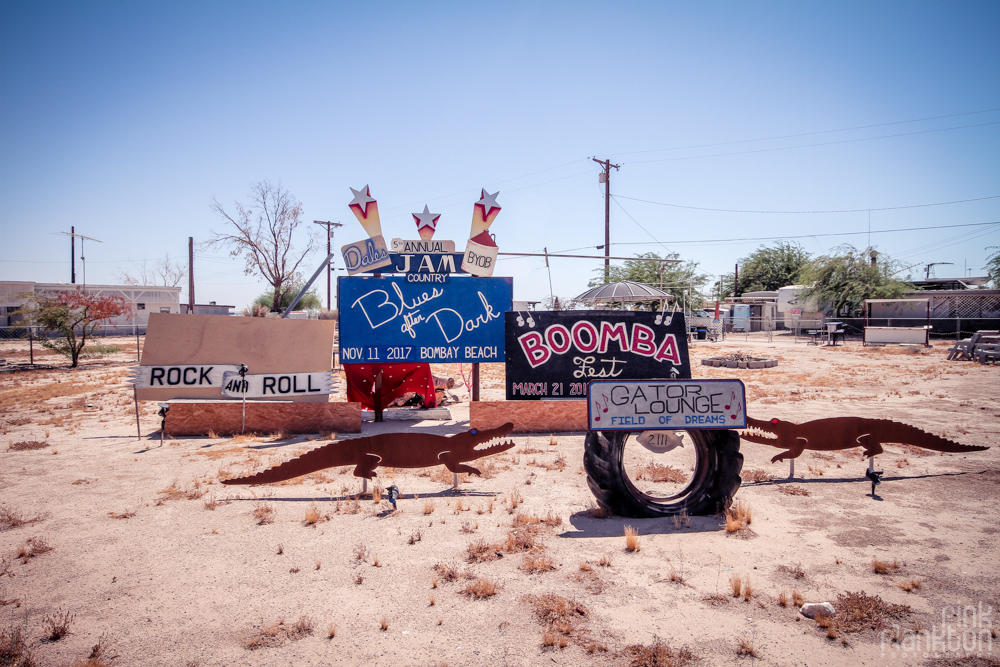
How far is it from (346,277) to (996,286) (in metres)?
54.1

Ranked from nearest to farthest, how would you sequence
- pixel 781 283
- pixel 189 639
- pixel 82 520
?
pixel 189 639
pixel 82 520
pixel 781 283

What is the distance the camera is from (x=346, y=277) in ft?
37.2

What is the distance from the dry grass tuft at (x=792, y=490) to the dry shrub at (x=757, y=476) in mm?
270

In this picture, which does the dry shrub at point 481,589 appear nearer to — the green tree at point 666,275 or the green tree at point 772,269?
the green tree at point 666,275

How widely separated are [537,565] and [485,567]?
483 millimetres

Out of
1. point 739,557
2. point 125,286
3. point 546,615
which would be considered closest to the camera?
point 546,615

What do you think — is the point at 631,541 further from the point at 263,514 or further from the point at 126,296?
the point at 126,296

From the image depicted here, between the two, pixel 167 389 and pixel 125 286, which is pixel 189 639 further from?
pixel 125 286

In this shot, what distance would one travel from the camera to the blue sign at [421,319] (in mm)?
11367

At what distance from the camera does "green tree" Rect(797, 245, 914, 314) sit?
41.7 meters

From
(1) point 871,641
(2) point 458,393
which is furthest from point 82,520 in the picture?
(2) point 458,393

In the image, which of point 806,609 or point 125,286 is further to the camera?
point 125,286

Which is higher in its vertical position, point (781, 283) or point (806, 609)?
point (781, 283)

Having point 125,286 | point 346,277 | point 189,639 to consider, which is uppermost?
point 125,286
